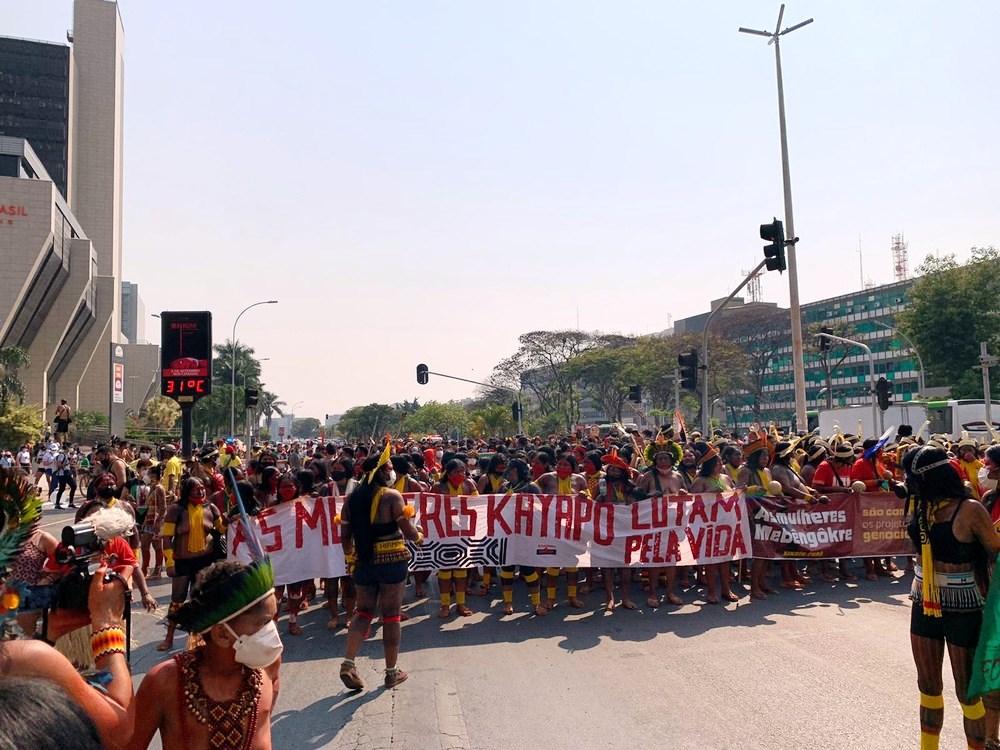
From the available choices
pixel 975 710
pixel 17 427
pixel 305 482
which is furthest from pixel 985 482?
pixel 17 427

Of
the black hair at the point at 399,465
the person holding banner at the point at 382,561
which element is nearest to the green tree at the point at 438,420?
the black hair at the point at 399,465

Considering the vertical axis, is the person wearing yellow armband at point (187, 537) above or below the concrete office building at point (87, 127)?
below

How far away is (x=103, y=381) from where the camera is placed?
83938mm

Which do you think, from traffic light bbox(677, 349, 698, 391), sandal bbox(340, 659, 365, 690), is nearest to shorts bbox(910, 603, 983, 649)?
sandal bbox(340, 659, 365, 690)

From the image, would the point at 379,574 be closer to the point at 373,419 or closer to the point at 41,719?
the point at 41,719

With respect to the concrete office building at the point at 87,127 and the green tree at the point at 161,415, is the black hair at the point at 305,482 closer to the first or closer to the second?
the green tree at the point at 161,415

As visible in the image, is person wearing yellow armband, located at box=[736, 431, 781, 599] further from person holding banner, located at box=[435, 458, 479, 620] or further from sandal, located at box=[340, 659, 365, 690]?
sandal, located at box=[340, 659, 365, 690]

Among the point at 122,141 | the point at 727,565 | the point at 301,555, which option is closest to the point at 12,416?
the point at 301,555

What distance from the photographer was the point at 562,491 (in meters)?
10.4

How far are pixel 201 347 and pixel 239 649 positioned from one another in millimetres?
14048

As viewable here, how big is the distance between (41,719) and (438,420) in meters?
88.5

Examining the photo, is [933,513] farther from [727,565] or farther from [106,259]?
[106,259]

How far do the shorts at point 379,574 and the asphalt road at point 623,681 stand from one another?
862 mm

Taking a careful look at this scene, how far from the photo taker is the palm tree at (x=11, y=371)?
152ft
